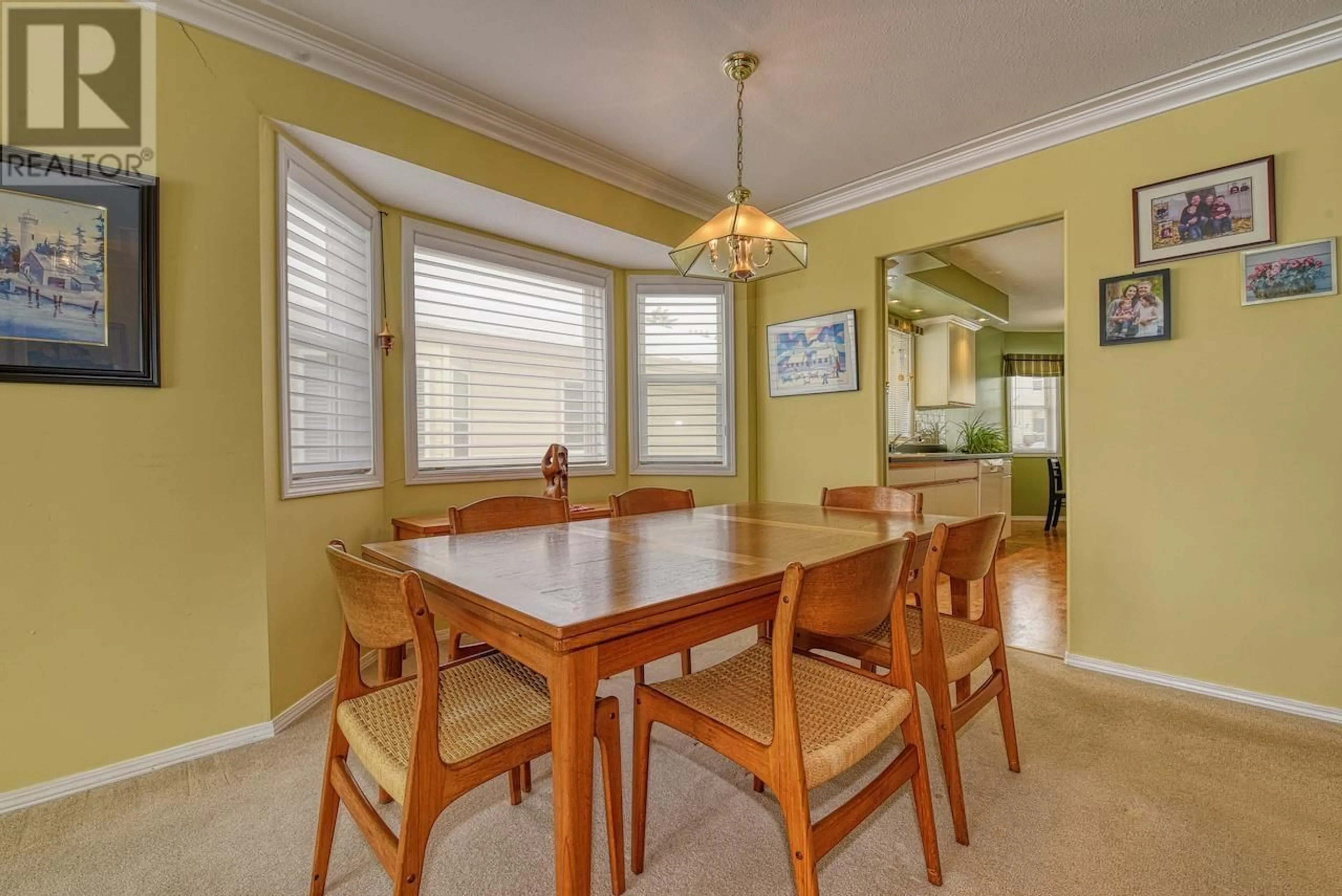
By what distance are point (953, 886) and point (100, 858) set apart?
2.08 m

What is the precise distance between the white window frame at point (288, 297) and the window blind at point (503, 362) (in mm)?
203

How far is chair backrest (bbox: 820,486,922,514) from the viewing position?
2250 mm

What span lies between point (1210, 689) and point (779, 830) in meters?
2.05

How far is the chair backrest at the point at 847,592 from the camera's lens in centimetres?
106

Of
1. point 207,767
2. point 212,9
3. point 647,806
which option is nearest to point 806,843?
point 647,806

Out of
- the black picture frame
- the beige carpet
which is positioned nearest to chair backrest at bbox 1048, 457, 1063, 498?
the beige carpet

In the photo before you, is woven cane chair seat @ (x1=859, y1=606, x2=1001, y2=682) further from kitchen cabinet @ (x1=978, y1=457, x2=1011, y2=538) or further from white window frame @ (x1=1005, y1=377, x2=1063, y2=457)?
white window frame @ (x1=1005, y1=377, x2=1063, y2=457)

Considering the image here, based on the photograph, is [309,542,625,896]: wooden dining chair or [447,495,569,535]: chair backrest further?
[447,495,569,535]: chair backrest

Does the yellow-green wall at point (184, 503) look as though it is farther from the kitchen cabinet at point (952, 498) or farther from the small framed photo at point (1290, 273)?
the kitchen cabinet at point (952, 498)

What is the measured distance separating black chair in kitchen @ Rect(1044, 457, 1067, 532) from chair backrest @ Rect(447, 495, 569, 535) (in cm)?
608

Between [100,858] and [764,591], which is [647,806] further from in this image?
[100,858]

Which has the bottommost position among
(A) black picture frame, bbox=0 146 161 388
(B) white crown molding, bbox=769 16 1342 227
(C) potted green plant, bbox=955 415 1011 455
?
(C) potted green plant, bbox=955 415 1011 455

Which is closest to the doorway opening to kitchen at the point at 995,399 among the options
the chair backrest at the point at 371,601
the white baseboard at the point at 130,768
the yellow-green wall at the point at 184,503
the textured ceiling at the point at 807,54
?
the textured ceiling at the point at 807,54

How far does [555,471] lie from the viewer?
2760 mm
